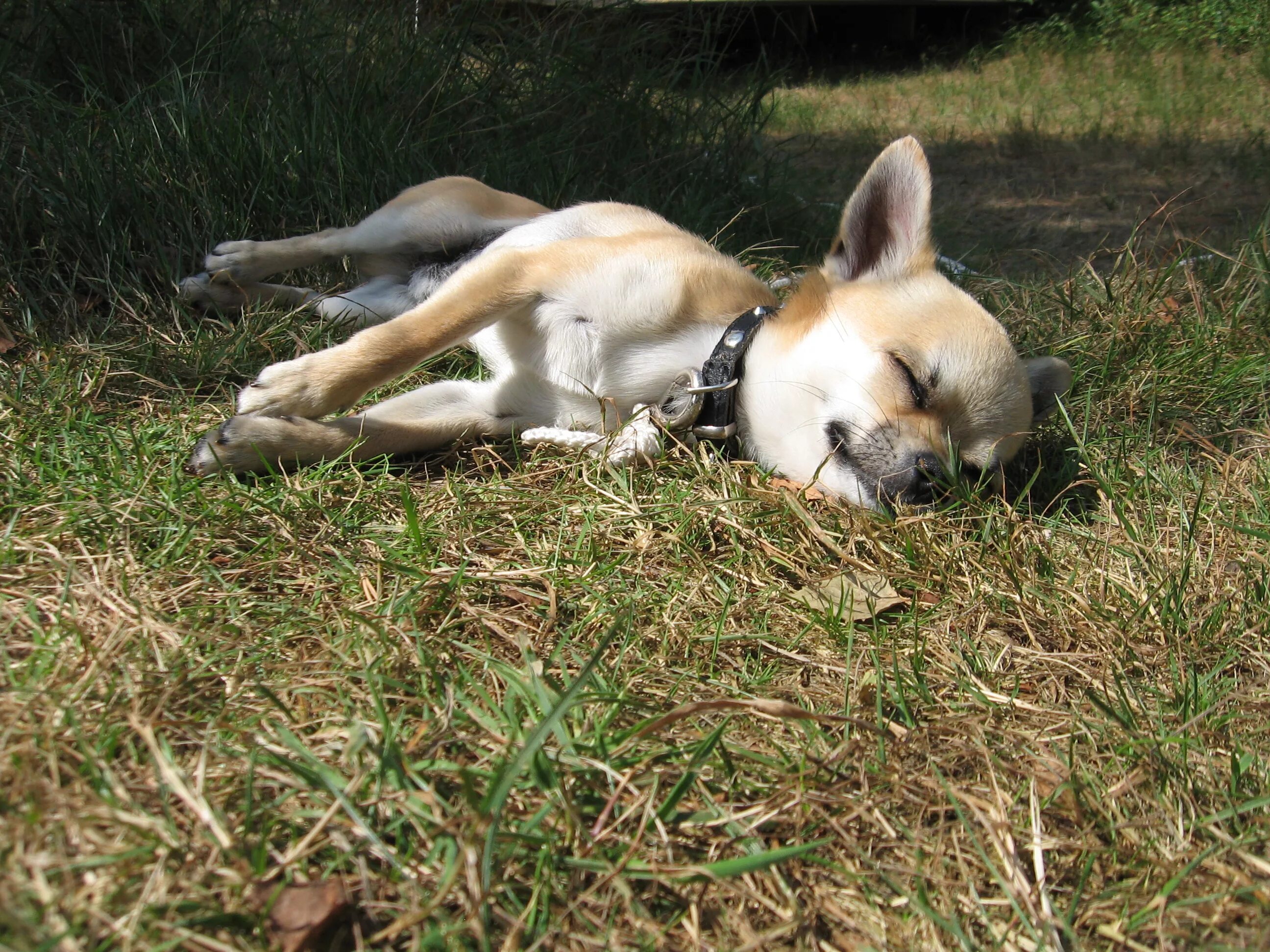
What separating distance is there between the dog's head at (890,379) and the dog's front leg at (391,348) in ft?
2.39

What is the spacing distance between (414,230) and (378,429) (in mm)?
1126

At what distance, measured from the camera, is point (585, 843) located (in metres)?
1.31

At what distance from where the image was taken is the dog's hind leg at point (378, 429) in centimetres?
226

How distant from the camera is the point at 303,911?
116 cm

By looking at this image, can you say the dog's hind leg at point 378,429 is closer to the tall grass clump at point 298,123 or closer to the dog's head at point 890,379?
the dog's head at point 890,379

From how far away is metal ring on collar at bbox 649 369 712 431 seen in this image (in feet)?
8.41

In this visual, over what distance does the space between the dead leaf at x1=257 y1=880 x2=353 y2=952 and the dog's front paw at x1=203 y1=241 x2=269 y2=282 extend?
7.85ft

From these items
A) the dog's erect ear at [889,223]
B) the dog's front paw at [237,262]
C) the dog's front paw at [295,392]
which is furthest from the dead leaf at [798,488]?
the dog's front paw at [237,262]

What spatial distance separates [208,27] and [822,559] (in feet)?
11.6

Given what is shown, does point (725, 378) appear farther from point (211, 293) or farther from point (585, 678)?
point (211, 293)

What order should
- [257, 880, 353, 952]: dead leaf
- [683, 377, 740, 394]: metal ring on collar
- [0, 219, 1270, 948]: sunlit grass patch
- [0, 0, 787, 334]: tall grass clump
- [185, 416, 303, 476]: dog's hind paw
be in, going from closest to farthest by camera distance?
[257, 880, 353, 952]: dead leaf, [0, 219, 1270, 948]: sunlit grass patch, [185, 416, 303, 476]: dog's hind paw, [683, 377, 740, 394]: metal ring on collar, [0, 0, 787, 334]: tall grass clump

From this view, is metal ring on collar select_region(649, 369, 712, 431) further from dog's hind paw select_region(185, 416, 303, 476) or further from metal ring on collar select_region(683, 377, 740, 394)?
dog's hind paw select_region(185, 416, 303, 476)

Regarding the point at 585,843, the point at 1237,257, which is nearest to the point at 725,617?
the point at 585,843

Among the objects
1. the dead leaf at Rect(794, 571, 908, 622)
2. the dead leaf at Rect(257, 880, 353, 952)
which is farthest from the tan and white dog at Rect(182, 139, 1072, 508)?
the dead leaf at Rect(257, 880, 353, 952)
